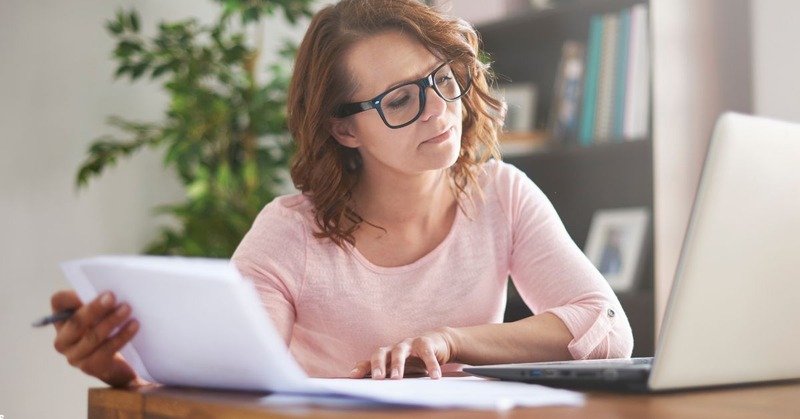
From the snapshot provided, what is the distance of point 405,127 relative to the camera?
1370mm

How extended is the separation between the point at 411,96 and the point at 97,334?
72 cm

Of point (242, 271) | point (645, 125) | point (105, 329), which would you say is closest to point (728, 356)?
point (105, 329)

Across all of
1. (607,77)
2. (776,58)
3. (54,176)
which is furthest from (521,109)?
(54,176)

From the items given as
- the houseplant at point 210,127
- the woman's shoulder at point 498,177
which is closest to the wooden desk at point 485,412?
the woman's shoulder at point 498,177

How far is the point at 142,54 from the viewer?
257cm

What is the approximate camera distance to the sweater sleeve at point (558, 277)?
1.16 meters

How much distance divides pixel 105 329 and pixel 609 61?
1756 millimetres

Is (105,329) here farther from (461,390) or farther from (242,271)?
(242,271)

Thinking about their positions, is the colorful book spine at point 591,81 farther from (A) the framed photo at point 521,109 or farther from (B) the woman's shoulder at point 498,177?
(B) the woman's shoulder at point 498,177

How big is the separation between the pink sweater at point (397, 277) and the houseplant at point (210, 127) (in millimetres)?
1168

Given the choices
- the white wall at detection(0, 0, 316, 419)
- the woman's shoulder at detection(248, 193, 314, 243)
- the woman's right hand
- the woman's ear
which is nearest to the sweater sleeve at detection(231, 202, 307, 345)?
the woman's shoulder at detection(248, 193, 314, 243)

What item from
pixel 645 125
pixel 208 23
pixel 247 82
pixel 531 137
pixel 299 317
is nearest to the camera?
pixel 299 317

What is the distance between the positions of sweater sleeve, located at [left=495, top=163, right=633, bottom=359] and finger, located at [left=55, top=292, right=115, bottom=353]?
64 cm

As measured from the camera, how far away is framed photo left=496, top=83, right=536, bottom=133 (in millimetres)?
2555
